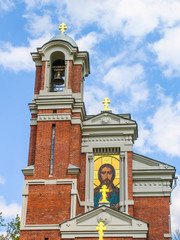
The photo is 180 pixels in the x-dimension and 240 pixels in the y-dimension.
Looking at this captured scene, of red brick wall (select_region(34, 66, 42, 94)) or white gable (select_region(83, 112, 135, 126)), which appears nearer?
white gable (select_region(83, 112, 135, 126))

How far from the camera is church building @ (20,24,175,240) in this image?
1003 inches

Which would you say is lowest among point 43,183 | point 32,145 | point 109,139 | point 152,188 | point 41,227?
point 41,227

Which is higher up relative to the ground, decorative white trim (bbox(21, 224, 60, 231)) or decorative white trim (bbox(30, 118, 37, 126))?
decorative white trim (bbox(30, 118, 37, 126))

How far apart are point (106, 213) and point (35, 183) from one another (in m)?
4.20

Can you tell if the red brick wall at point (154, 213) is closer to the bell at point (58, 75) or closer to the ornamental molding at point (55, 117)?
the ornamental molding at point (55, 117)

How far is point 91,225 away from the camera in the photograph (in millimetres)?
24359

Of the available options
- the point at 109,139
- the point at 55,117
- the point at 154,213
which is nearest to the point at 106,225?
the point at 154,213

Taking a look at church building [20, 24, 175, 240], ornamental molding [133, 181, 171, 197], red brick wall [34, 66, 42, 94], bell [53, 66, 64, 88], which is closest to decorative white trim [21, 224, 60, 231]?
church building [20, 24, 175, 240]

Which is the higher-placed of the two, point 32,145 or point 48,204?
point 32,145

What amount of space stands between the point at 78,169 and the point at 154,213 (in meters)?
4.40

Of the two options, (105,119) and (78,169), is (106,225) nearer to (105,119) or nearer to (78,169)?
(78,169)

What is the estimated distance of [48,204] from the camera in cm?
2616

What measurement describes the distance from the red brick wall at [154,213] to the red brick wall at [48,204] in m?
3.76

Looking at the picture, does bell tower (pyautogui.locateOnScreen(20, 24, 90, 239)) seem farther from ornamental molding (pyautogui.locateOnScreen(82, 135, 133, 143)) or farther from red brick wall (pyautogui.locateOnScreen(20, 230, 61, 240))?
ornamental molding (pyautogui.locateOnScreen(82, 135, 133, 143))
